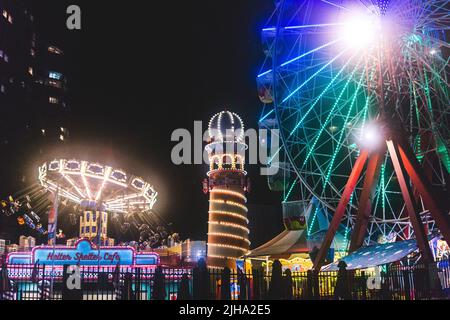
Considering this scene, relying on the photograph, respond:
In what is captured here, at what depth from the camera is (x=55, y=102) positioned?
384ft

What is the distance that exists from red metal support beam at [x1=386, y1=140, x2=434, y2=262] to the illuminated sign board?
19767 mm

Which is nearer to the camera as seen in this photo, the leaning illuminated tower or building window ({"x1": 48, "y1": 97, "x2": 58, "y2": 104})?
the leaning illuminated tower

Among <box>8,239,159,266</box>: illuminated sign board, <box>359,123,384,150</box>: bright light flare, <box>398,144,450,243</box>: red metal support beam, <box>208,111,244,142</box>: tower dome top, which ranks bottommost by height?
<box>8,239,159,266</box>: illuminated sign board

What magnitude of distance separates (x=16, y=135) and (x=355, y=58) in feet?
253

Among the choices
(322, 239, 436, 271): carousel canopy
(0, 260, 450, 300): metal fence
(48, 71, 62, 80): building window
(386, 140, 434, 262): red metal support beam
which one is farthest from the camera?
(48, 71, 62, 80): building window

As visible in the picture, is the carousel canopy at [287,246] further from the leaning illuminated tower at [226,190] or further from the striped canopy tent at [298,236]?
the leaning illuminated tower at [226,190]

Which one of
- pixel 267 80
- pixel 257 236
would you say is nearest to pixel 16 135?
pixel 257 236

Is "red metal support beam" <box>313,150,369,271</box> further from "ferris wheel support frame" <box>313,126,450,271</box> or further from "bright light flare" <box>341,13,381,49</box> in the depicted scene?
"bright light flare" <box>341,13,381,49</box>

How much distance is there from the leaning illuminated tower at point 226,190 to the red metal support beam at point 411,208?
27699mm

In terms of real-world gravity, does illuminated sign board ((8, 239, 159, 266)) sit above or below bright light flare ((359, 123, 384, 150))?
below

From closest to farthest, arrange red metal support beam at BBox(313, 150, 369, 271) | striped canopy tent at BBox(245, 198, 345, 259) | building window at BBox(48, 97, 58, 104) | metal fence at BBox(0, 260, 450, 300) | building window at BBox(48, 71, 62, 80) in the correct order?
metal fence at BBox(0, 260, 450, 300) < red metal support beam at BBox(313, 150, 369, 271) < striped canopy tent at BBox(245, 198, 345, 259) < building window at BBox(48, 97, 58, 104) < building window at BBox(48, 71, 62, 80)

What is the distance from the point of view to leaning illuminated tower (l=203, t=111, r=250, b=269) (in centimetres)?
5134

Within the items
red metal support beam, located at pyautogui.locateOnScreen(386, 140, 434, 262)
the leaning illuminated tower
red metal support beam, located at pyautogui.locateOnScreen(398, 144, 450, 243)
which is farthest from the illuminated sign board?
red metal support beam, located at pyautogui.locateOnScreen(398, 144, 450, 243)
